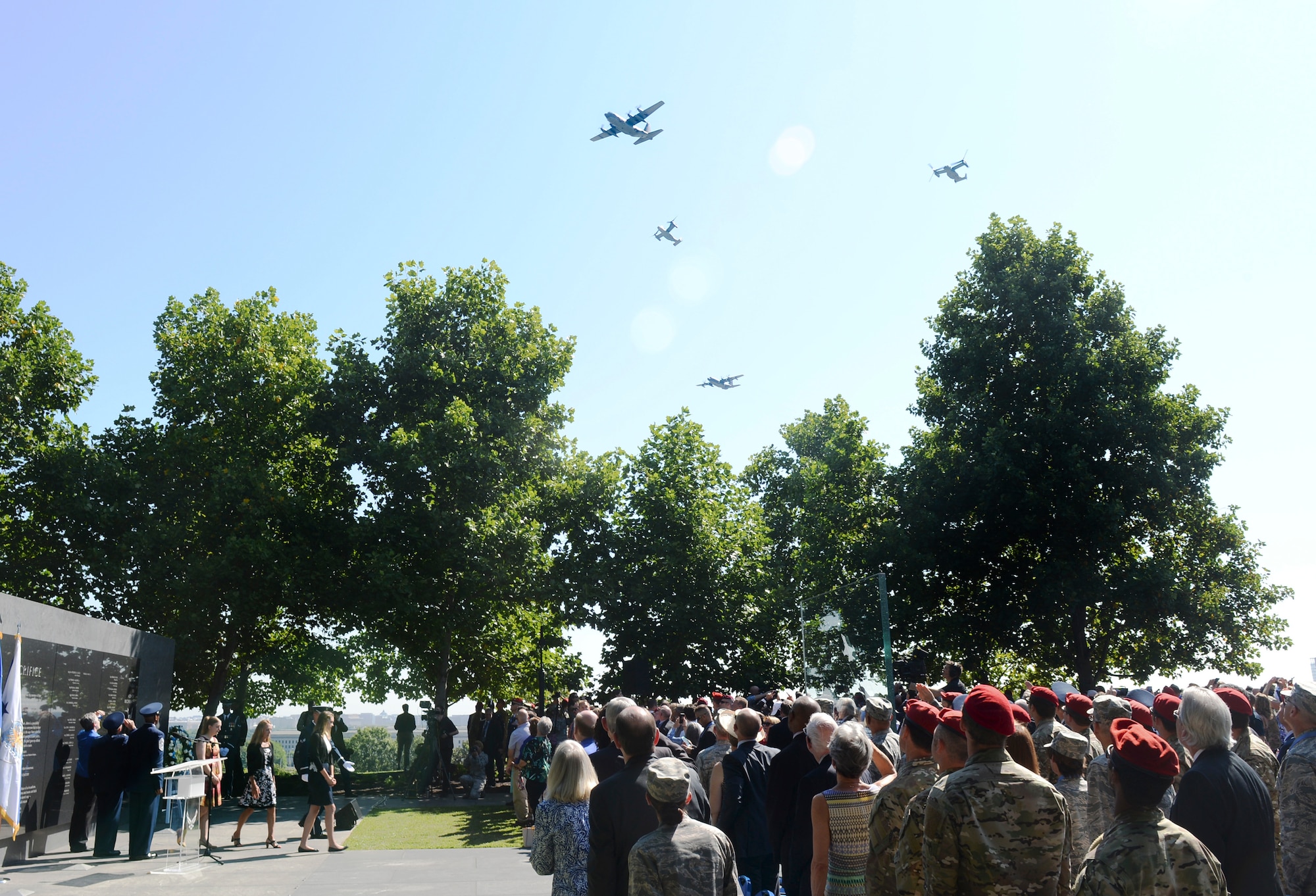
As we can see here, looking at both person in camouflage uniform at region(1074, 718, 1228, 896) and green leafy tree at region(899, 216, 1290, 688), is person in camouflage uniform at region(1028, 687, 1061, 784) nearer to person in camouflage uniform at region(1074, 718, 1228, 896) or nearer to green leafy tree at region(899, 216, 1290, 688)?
person in camouflage uniform at region(1074, 718, 1228, 896)

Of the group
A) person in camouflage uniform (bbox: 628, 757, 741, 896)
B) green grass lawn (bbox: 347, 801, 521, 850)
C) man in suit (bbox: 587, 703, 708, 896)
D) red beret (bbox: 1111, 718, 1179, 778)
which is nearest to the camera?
red beret (bbox: 1111, 718, 1179, 778)

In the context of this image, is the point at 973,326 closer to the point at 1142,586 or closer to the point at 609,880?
the point at 1142,586

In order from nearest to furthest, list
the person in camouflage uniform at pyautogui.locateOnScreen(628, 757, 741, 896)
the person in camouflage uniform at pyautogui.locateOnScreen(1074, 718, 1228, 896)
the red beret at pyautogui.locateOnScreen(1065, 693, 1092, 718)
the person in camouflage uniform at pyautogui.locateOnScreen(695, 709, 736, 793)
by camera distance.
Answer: the person in camouflage uniform at pyautogui.locateOnScreen(1074, 718, 1228, 896) < the person in camouflage uniform at pyautogui.locateOnScreen(628, 757, 741, 896) < the red beret at pyautogui.locateOnScreen(1065, 693, 1092, 718) < the person in camouflage uniform at pyautogui.locateOnScreen(695, 709, 736, 793)

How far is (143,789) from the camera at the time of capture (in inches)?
512

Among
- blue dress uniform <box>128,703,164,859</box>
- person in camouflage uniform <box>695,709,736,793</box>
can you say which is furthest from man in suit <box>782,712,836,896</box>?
blue dress uniform <box>128,703,164,859</box>

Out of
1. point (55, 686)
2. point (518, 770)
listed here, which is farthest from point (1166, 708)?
point (55, 686)

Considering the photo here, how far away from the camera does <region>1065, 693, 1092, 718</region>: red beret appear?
7195 millimetres

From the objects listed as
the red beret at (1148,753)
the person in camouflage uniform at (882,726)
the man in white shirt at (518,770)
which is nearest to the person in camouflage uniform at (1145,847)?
the red beret at (1148,753)

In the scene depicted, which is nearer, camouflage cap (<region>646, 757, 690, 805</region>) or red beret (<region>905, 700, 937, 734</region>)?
camouflage cap (<region>646, 757, 690, 805</region>)

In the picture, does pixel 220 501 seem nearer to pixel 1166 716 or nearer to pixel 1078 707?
pixel 1078 707

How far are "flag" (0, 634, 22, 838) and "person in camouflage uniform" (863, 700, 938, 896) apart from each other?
11.2 m

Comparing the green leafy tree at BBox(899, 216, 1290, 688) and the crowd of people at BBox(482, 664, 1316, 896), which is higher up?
the green leafy tree at BBox(899, 216, 1290, 688)

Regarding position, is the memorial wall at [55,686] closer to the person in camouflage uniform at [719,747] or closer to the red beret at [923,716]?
the person in camouflage uniform at [719,747]

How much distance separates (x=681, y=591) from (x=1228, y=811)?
1132 inches
